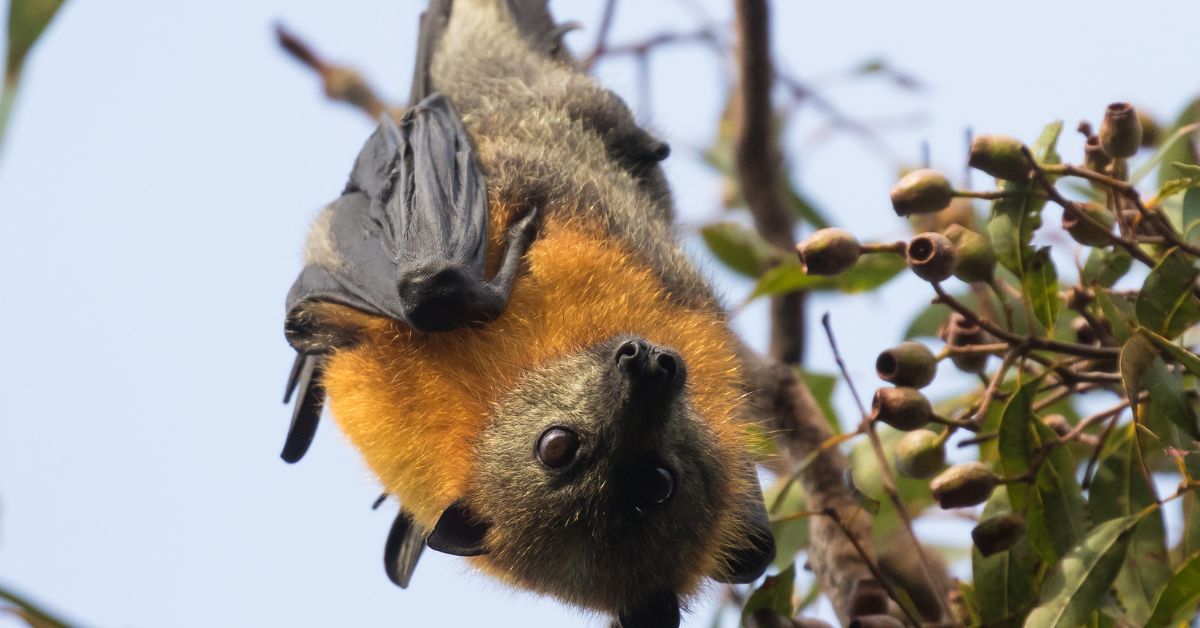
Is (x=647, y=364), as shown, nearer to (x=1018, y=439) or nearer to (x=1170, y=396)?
(x=1018, y=439)

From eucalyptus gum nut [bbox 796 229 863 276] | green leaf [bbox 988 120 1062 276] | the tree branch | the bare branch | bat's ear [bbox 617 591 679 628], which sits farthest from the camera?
the bare branch

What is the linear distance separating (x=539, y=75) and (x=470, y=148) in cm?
105

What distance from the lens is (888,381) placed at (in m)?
3.03

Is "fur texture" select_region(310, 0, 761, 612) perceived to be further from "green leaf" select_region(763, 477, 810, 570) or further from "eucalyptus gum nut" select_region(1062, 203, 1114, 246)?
"eucalyptus gum nut" select_region(1062, 203, 1114, 246)

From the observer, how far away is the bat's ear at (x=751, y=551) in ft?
12.9

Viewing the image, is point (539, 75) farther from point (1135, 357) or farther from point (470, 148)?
point (1135, 357)

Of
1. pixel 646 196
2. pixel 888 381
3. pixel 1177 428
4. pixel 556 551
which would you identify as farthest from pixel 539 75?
pixel 1177 428

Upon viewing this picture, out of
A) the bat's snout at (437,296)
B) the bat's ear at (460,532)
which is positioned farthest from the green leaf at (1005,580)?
the bat's snout at (437,296)

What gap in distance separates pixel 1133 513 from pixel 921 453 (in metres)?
0.58

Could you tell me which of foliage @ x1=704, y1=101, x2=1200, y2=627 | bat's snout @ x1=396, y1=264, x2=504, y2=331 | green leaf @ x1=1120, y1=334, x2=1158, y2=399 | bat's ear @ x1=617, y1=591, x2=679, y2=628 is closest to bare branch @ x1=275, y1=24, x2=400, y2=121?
bat's snout @ x1=396, y1=264, x2=504, y2=331

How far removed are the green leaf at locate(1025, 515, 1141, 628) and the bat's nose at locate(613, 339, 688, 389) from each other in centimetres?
122

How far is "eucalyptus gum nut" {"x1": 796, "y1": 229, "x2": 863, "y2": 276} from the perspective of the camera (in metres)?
3.01

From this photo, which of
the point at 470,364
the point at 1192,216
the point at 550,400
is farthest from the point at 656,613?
the point at 1192,216

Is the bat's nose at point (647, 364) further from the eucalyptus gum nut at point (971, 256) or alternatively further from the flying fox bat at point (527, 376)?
the eucalyptus gum nut at point (971, 256)
